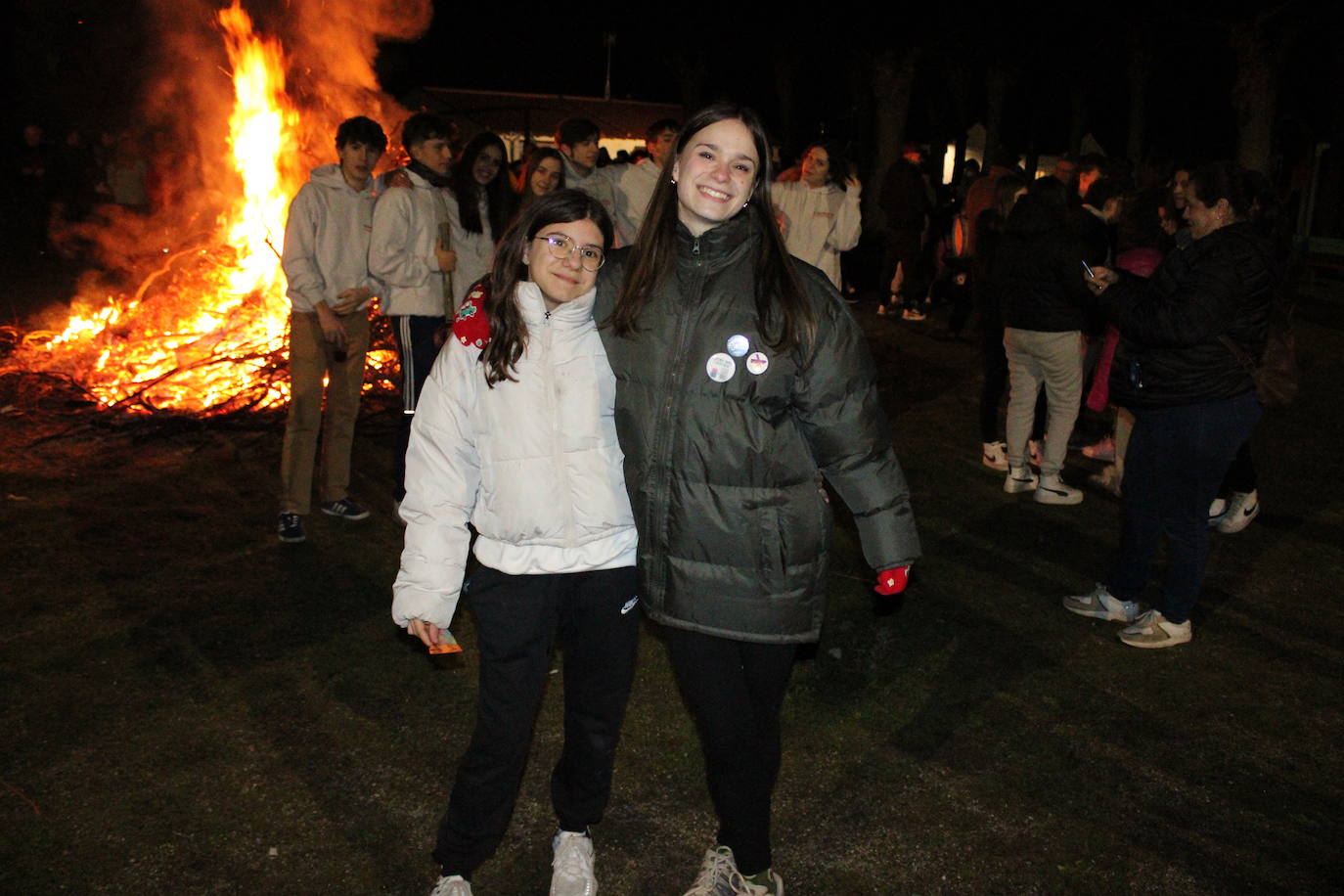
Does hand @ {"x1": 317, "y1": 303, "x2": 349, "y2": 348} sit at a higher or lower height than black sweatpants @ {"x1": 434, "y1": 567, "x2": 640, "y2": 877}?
higher

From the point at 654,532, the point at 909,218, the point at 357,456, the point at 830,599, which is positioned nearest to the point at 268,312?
the point at 357,456

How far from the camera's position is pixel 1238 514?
661 centimetres

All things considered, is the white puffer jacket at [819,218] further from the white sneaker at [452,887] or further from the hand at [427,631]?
the white sneaker at [452,887]

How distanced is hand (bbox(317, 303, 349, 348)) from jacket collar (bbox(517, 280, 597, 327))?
3256mm

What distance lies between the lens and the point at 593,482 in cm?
289

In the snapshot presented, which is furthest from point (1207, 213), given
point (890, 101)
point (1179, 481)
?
point (890, 101)

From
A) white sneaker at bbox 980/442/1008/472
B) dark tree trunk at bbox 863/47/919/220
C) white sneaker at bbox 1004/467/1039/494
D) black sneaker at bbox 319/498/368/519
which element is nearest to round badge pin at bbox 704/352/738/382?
black sneaker at bbox 319/498/368/519

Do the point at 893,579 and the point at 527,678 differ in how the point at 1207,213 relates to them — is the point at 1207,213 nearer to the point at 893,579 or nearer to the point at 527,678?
the point at 893,579

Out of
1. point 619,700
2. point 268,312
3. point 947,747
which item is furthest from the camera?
point 268,312

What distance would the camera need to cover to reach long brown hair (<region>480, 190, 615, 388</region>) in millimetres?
2805

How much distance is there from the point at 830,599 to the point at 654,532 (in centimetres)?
281

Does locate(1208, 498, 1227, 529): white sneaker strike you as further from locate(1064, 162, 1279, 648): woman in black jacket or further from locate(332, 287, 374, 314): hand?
locate(332, 287, 374, 314): hand

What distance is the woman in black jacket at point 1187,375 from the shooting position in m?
4.51

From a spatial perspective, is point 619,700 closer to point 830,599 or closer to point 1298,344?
point 830,599
